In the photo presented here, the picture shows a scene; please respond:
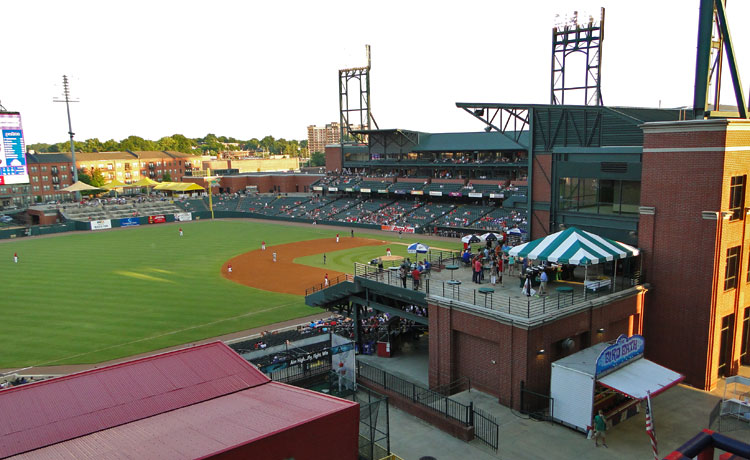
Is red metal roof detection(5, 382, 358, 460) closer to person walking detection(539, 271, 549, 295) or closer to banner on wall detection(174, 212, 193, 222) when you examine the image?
person walking detection(539, 271, 549, 295)

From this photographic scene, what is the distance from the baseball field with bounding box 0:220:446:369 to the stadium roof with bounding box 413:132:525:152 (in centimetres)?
1905

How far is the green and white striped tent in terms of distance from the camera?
18969 mm

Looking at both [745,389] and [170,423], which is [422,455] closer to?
[170,423]

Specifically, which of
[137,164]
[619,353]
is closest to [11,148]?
[619,353]

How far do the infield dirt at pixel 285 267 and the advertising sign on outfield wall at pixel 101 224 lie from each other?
38928 mm

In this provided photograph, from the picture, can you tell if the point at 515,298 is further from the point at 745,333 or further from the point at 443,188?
the point at 443,188

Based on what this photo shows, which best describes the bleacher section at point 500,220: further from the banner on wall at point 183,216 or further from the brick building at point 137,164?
the brick building at point 137,164

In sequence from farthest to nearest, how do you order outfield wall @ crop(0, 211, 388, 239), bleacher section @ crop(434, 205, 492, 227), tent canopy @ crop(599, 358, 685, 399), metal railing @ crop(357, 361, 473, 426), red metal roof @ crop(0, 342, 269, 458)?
outfield wall @ crop(0, 211, 388, 239)
bleacher section @ crop(434, 205, 492, 227)
metal railing @ crop(357, 361, 473, 426)
tent canopy @ crop(599, 358, 685, 399)
red metal roof @ crop(0, 342, 269, 458)

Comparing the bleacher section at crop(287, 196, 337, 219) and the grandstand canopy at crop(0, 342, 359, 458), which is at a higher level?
the grandstand canopy at crop(0, 342, 359, 458)

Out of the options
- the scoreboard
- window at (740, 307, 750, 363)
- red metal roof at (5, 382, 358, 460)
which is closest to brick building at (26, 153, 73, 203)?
the scoreboard

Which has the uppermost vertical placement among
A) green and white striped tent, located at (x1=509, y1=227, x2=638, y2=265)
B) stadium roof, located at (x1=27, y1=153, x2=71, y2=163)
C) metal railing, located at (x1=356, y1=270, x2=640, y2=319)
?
stadium roof, located at (x1=27, y1=153, x2=71, y2=163)

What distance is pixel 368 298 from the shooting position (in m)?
24.2

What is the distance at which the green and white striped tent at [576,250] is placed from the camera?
18969 millimetres

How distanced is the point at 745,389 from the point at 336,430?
16649 mm
